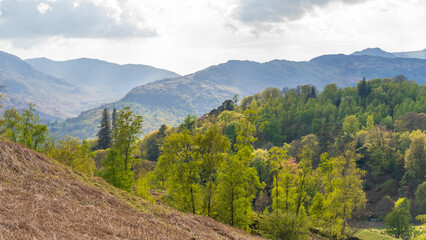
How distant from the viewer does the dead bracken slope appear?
45.2 ft

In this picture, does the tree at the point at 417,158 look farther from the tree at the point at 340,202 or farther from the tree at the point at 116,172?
the tree at the point at 116,172

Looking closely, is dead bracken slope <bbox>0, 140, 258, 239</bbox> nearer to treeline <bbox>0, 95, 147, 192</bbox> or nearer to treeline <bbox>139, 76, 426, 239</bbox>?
treeline <bbox>0, 95, 147, 192</bbox>

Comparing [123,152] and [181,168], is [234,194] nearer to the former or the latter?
[181,168]

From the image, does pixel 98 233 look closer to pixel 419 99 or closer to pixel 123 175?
pixel 123 175

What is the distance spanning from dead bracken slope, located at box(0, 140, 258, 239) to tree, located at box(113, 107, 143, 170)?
12924 mm

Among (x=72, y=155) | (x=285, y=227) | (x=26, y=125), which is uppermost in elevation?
(x=26, y=125)

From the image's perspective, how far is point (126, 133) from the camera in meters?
38.7

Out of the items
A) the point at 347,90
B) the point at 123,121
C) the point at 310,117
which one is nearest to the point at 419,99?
the point at 347,90

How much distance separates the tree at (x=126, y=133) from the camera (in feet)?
127

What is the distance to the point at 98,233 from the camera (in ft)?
47.8

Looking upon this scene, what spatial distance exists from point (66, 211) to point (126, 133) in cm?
2270

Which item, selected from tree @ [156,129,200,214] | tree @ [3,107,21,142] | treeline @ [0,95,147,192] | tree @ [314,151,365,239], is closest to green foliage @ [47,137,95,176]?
treeline @ [0,95,147,192]

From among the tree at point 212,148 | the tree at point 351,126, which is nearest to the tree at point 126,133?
the tree at point 212,148

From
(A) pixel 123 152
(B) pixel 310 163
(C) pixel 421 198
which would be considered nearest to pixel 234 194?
(B) pixel 310 163
